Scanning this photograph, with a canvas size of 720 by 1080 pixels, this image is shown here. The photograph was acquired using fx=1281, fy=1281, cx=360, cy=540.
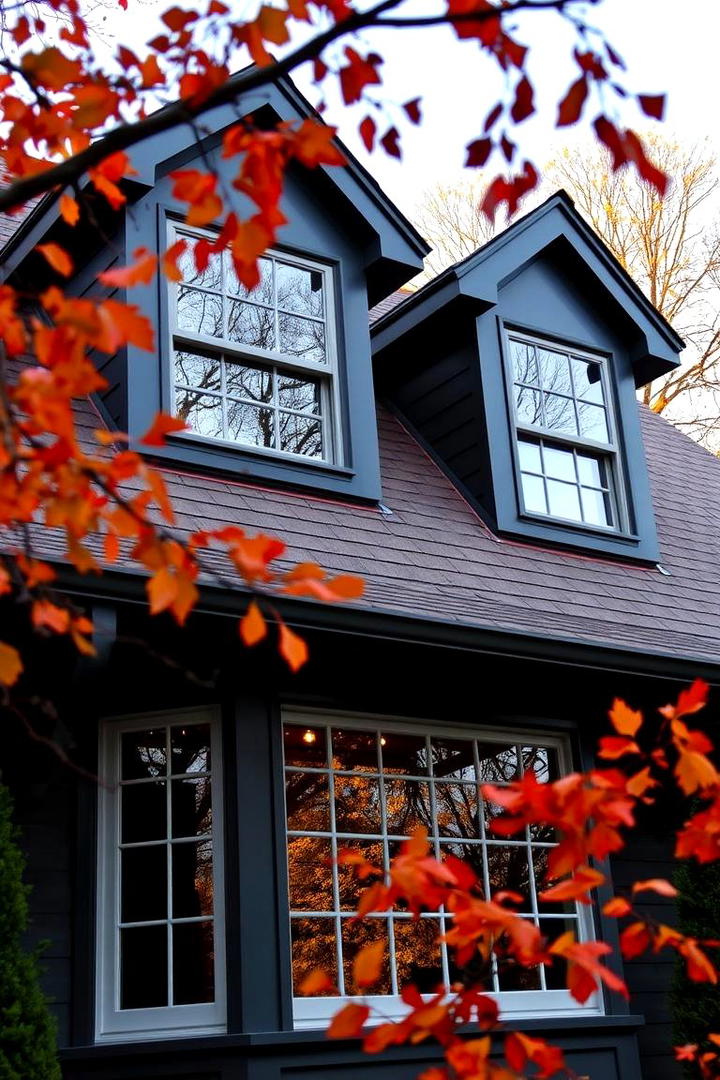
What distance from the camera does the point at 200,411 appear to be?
6.30 metres

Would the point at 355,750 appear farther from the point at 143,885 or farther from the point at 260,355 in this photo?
the point at 260,355

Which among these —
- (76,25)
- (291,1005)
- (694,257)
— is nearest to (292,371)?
(76,25)

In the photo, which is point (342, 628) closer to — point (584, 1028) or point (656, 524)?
point (584, 1028)

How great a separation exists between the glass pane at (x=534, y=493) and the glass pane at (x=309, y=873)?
270cm

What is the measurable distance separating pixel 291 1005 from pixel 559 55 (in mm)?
3755

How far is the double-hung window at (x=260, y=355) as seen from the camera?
6320mm

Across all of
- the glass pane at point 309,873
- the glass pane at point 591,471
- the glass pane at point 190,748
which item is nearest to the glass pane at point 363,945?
the glass pane at point 309,873

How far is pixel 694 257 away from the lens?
56.0 feet

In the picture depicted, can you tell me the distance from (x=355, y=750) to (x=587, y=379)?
3.33 m

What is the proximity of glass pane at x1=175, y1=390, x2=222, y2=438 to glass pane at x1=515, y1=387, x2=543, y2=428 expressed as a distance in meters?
2.06

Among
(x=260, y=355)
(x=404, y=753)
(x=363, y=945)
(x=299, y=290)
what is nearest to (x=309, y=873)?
(x=363, y=945)

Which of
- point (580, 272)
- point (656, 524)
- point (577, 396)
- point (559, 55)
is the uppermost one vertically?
point (580, 272)

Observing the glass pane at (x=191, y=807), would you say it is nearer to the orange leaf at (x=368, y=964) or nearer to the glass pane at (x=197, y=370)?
the glass pane at (x=197, y=370)

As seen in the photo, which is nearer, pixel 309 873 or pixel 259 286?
pixel 309 873
